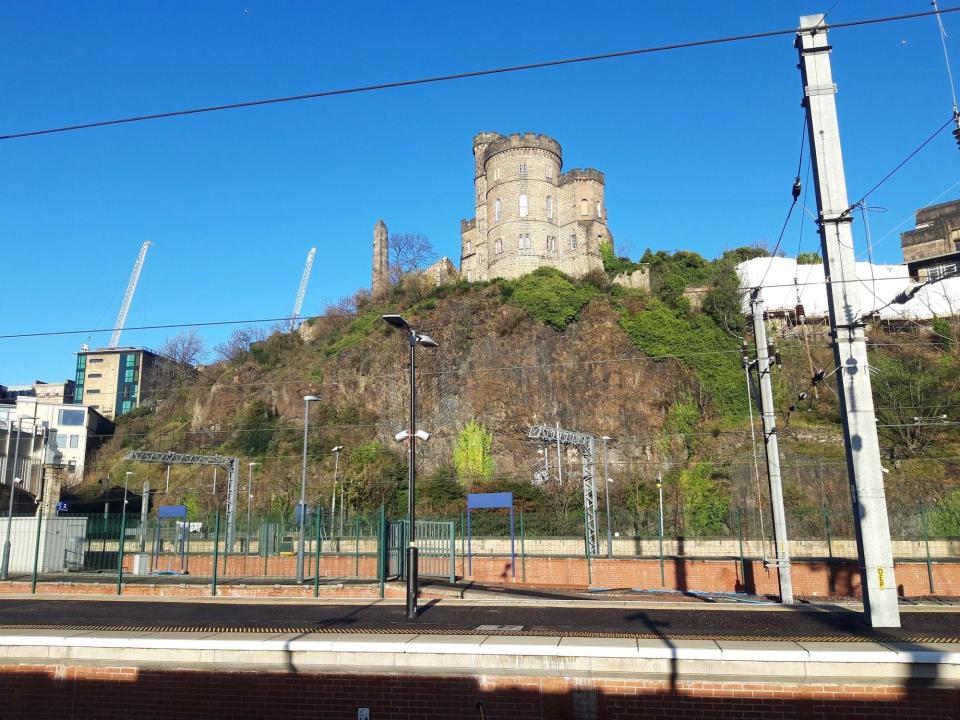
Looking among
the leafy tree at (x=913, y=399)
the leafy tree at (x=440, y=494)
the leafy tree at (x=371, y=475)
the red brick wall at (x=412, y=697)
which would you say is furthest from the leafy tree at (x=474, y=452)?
the red brick wall at (x=412, y=697)

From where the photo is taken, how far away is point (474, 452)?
182 ft

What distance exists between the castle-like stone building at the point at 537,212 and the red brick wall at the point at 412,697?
2749 inches

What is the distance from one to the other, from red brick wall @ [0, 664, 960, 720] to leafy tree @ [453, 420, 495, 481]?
4427cm

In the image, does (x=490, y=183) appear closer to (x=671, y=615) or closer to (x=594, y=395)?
(x=594, y=395)

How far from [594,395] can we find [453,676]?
48751 millimetres

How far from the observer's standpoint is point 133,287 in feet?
544

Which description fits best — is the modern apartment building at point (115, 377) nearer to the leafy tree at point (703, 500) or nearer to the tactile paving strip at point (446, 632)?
the leafy tree at point (703, 500)

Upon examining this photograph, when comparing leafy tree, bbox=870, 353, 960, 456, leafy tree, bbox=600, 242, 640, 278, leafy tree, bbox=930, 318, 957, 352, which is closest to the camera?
leafy tree, bbox=870, 353, 960, 456

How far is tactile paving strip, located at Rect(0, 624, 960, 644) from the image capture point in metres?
9.71

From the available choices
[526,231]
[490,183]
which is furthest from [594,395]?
[490,183]

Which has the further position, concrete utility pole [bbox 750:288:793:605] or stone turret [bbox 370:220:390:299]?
stone turret [bbox 370:220:390:299]

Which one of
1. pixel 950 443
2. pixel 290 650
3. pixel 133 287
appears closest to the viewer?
pixel 290 650

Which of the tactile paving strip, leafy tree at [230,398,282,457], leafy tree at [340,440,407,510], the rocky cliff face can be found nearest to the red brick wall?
the tactile paving strip

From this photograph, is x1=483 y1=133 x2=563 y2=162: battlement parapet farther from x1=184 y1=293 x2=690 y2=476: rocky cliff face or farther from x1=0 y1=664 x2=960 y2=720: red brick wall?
x1=0 y1=664 x2=960 y2=720: red brick wall
